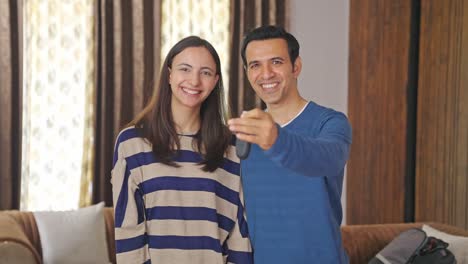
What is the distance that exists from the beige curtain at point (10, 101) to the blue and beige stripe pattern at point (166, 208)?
A: 243 centimetres

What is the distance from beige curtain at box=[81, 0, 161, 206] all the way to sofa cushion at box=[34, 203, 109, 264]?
84 centimetres

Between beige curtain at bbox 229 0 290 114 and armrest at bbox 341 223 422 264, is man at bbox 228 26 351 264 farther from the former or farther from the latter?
beige curtain at bbox 229 0 290 114

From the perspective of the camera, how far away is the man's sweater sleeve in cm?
120

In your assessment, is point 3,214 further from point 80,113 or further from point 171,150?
point 171,150

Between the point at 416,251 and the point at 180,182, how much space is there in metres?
1.71

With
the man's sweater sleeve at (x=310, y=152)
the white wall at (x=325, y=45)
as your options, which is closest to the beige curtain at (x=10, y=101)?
the white wall at (x=325, y=45)

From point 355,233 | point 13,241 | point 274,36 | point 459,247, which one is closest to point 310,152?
point 274,36

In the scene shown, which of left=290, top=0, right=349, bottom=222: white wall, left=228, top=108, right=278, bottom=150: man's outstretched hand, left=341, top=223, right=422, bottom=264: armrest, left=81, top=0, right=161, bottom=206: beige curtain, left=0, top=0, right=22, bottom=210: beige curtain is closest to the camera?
left=228, top=108, right=278, bottom=150: man's outstretched hand

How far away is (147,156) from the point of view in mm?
1763

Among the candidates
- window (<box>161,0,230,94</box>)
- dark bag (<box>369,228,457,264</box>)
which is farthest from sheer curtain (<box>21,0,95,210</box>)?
dark bag (<box>369,228,457,264</box>)

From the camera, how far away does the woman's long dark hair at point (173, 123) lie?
178 centimetres

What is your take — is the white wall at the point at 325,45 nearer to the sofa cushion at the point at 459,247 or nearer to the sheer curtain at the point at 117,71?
the sheer curtain at the point at 117,71

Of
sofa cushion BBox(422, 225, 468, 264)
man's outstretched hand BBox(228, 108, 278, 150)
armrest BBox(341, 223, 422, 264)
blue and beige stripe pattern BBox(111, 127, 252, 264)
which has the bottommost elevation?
armrest BBox(341, 223, 422, 264)

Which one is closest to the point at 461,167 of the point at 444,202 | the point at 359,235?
the point at 444,202
